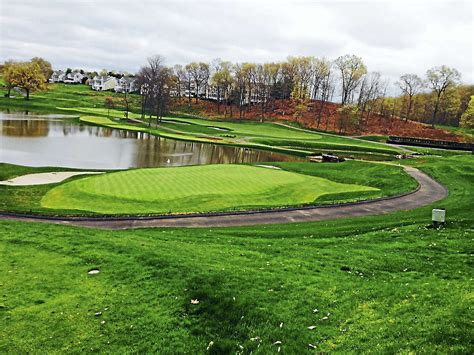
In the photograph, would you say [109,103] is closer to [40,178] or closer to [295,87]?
[295,87]

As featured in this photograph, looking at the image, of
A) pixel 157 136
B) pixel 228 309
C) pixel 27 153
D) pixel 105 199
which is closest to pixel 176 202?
pixel 105 199

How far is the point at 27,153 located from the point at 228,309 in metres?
47.7

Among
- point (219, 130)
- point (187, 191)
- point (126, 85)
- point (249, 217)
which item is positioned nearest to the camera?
point (249, 217)

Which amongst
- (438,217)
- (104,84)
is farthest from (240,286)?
(104,84)

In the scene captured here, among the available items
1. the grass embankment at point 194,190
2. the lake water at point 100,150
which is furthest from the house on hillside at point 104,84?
the grass embankment at point 194,190

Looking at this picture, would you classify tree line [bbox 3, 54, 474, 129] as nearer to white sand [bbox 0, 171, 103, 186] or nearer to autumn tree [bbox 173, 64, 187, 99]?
autumn tree [bbox 173, 64, 187, 99]

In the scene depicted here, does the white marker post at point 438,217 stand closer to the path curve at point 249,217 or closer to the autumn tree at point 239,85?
the path curve at point 249,217

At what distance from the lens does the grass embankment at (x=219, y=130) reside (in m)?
78.0

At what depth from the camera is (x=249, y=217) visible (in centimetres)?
2406

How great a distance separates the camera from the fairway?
27.7 metres

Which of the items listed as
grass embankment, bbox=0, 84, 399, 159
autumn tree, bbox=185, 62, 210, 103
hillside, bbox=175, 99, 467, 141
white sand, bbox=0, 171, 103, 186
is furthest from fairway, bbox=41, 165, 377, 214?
autumn tree, bbox=185, 62, 210, 103

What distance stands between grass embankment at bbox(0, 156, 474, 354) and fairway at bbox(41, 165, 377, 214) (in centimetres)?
1009

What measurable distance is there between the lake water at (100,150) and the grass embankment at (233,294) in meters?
32.9

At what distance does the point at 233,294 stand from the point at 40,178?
31.7m
